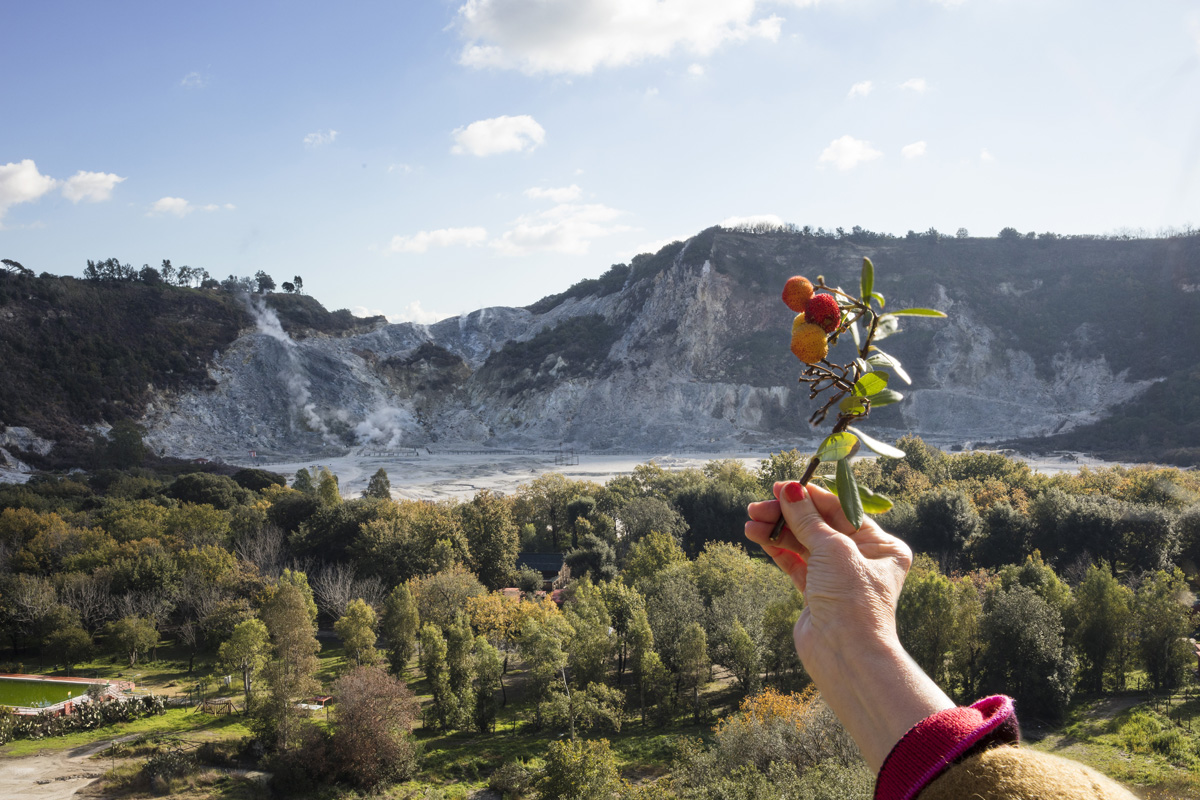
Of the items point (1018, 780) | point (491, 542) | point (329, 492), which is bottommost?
point (491, 542)

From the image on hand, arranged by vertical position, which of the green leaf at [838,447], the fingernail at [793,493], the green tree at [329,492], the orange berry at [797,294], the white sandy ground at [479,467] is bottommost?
the white sandy ground at [479,467]

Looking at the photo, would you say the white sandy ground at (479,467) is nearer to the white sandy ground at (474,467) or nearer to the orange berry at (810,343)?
the white sandy ground at (474,467)

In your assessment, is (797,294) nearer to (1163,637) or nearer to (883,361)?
(883,361)

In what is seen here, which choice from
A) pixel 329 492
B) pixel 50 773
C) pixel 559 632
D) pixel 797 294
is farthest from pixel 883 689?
pixel 329 492

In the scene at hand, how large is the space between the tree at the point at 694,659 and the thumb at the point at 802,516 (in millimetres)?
20171

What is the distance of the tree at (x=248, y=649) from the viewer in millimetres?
20562

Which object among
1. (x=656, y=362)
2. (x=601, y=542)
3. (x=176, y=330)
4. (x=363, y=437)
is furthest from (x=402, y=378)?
(x=601, y=542)

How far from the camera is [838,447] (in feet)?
5.91

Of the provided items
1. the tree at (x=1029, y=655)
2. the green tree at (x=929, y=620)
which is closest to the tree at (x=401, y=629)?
the green tree at (x=929, y=620)

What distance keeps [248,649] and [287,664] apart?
1.65m

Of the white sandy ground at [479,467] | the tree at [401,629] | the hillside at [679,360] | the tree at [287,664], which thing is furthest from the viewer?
the hillside at [679,360]

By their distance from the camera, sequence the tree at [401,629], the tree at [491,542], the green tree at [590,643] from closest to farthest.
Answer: the green tree at [590,643], the tree at [401,629], the tree at [491,542]

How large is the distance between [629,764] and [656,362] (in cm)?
6845

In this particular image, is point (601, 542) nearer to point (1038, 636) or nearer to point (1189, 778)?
point (1038, 636)
